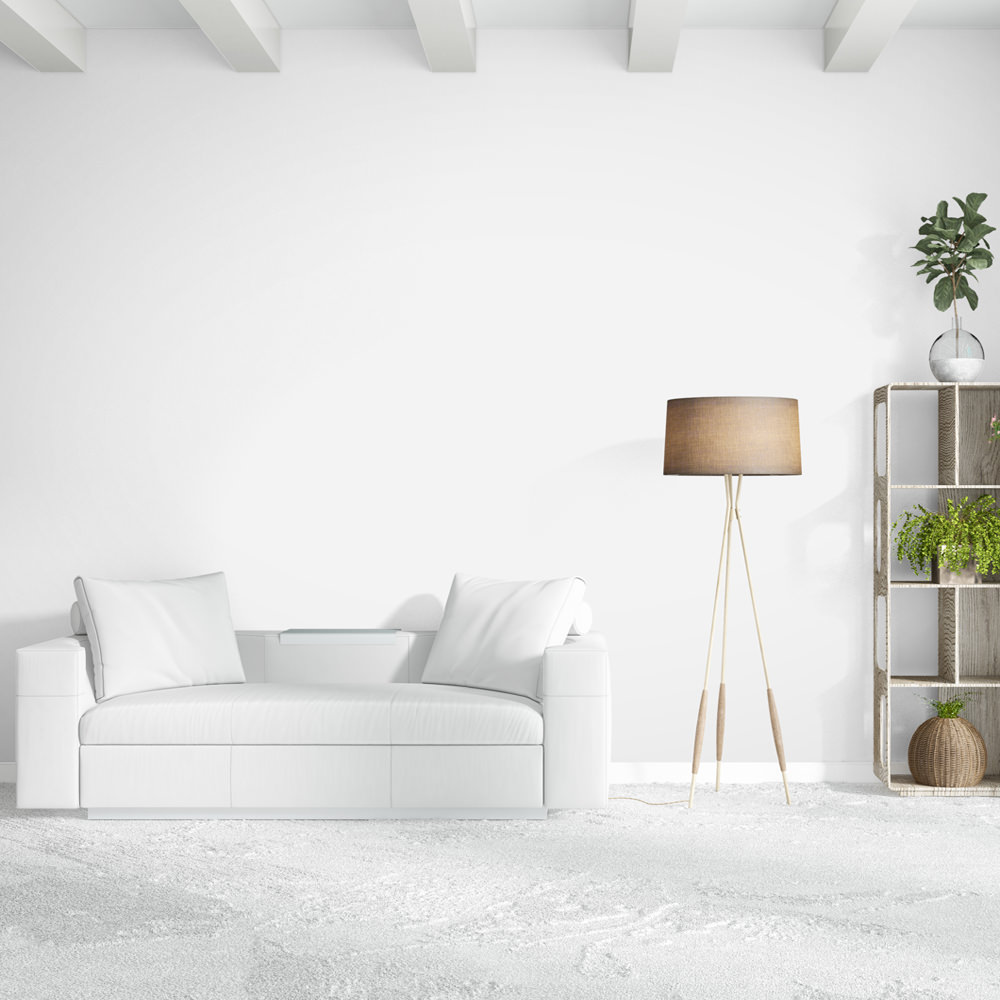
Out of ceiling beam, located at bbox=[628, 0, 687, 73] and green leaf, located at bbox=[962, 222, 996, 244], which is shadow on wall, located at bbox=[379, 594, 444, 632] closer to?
ceiling beam, located at bbox=[628, 0, 687, 73]

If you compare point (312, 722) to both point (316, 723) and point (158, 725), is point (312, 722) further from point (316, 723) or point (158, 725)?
point (158, 725)

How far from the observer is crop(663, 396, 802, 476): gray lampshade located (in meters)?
4.00

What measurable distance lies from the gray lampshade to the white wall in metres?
0.57

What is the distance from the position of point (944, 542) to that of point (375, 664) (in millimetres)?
2321

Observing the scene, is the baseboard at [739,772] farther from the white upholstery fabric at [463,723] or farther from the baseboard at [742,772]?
the white upholstery fabric at [463,723]

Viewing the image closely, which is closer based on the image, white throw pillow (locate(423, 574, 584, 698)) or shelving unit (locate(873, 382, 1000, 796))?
white throw pillow (locate(423, 574, 584, 698))

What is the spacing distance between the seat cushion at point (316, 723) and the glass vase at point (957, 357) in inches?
85.6

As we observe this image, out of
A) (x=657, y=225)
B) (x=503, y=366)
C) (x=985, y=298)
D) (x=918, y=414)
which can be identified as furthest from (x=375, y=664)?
(x=985, y=298)

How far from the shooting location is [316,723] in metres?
3.77

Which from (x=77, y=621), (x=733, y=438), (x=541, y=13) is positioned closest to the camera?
(x=733, y=438)

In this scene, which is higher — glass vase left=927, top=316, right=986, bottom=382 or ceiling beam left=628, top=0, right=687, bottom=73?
ceiling beam left=628, top=0, right=687, bottom=73

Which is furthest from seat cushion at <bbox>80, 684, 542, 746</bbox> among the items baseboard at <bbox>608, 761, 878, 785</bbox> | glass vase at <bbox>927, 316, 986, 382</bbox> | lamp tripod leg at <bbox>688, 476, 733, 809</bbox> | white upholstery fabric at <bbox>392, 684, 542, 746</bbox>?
glass vase at <bbox>927, 316, 986, 382</bbox>

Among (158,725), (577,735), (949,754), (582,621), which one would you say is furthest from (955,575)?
(158,725)

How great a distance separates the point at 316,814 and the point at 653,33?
10.8 feet
